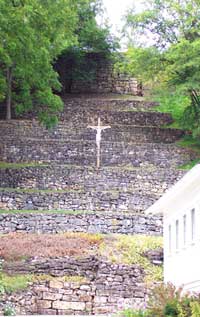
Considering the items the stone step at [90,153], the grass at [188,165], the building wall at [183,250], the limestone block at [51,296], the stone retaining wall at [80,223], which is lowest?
the limestone block at [51,296]

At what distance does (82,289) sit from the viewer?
75.9 ft

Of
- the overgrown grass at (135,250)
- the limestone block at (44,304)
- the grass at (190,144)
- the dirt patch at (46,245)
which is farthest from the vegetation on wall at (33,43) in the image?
the limestone block at (44,304)

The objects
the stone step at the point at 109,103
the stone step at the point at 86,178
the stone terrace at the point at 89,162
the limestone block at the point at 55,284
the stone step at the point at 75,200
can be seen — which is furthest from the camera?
the stone step at the point at 109,103

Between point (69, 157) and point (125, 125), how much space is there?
8.02 metres

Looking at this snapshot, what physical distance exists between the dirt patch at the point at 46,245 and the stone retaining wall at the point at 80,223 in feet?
3.98

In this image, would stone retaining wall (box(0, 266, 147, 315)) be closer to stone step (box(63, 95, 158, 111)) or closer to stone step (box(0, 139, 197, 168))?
stone step (box(0, 139, 197, 168))

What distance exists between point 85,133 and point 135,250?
17.2 meters

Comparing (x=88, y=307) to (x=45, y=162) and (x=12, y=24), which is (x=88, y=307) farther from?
(x=45, y=162)

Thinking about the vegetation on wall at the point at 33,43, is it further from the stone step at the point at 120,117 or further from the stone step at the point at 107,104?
the stone step at the point at 107,104

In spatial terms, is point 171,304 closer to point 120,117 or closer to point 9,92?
point 9,92

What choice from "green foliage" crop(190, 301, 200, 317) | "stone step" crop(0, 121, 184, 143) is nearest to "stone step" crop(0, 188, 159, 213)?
"stone step" crop(0, 121, 184, 143)

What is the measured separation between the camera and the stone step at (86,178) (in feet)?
110

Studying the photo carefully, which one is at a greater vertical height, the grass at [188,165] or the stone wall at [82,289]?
the grass at [188,165]

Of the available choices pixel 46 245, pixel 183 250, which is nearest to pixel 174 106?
pixel 46 245
